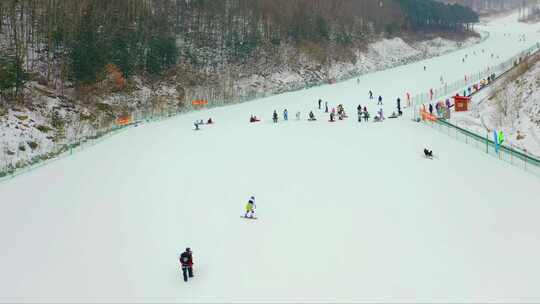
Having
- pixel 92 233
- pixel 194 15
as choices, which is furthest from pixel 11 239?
pixel 194 15

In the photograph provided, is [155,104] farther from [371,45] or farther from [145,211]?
[371,45]

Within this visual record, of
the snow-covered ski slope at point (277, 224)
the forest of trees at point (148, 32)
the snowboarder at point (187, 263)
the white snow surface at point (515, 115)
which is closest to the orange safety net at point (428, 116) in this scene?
the white snow surface at point (515, 115)

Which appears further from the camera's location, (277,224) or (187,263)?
(277,224)

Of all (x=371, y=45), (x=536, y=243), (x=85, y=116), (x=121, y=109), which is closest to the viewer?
(x=536, y=243)

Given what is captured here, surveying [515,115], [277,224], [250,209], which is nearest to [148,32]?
[515,115]

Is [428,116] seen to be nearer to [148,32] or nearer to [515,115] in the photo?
[515,115]

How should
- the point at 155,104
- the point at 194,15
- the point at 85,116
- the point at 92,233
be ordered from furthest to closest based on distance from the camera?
the point at 194,15 → the point at 155,104 → the point at 85,116 → the point at 92,233

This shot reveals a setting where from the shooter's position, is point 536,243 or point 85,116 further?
point 85,116
